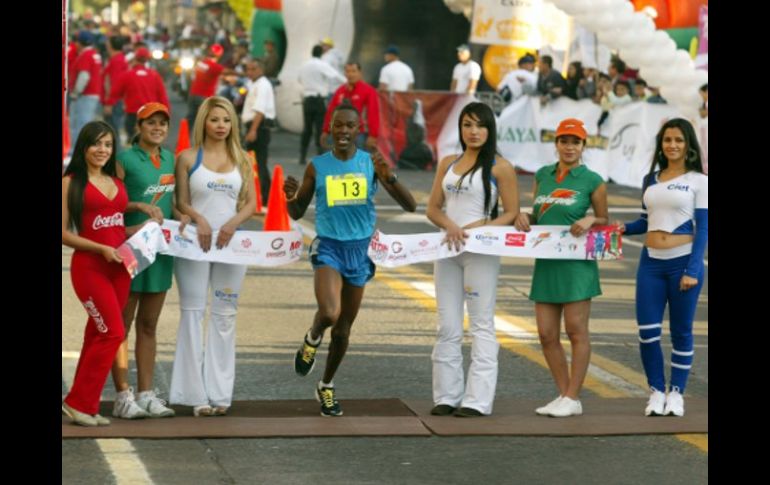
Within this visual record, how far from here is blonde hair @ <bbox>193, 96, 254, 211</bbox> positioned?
929 centimetres

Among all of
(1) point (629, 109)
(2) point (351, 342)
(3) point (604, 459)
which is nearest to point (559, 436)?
(3) point (604, 459)

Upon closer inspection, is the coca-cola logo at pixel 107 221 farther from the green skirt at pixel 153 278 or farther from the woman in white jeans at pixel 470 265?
the woman in white jeans at pixel 470 265

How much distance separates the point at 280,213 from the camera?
1691 centimetres

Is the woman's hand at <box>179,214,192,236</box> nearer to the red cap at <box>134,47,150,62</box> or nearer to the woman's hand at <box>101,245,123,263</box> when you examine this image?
the woman's hand at <box>101,245,123,263</box>

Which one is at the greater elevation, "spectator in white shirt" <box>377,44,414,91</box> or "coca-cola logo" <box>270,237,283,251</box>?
"spectator in white shirt" <box>377,44,414,91</box>

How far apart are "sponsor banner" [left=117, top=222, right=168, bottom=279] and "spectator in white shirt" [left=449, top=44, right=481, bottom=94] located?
21.5 metres

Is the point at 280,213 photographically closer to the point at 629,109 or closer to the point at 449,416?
the point at 449,416

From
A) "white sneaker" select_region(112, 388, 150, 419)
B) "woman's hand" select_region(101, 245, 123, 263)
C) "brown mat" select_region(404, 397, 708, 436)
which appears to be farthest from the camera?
"white sneaker" select_region(112, 388, 150, 419)

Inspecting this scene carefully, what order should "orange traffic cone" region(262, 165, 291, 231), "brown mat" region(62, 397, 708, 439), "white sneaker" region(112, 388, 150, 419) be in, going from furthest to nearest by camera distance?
"orange traffic cone" region(262, 165, 291, 231) → "white sneaker" region(112, 388, 150, 419) → "brown mat" region(62, 397, 708, 439)

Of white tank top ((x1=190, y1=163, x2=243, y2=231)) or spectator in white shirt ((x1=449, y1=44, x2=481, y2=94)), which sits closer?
white tank top ((x1=190, y1=163, x2=243, y2=231))

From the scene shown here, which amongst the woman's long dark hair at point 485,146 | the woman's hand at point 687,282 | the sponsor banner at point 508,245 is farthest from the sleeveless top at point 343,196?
the woman's hand at point 687,282

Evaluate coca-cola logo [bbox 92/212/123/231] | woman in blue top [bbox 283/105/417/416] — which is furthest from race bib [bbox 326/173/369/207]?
coca-cola logo [bbox 92/212/123/231]

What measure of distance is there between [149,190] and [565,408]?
2636 millimetres
